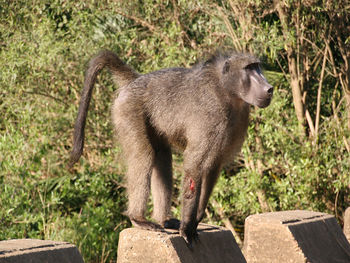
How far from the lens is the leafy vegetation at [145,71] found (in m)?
6.30

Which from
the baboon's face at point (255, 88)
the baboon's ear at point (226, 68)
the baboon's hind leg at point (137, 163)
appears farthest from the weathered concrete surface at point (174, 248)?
the baboon's ear at point (226, 68)

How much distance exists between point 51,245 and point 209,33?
4785 mm

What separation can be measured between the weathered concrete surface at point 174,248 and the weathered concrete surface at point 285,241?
0.51ft

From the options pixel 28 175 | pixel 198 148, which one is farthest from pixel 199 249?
pixel 28 175

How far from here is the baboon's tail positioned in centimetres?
378

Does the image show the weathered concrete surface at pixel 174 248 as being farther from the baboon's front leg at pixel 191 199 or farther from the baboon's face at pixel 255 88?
the baboon's face at pixel 255 88

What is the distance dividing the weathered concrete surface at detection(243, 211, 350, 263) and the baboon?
0.36 meters

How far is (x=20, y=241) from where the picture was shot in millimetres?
2643

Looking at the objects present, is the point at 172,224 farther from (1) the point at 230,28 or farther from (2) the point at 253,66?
(1) the point at 230,28

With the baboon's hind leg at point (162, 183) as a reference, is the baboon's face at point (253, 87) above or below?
above

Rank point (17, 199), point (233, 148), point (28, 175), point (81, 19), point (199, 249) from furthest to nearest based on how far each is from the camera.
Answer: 1. point (81, 19)
2. point (28, 175)
3. point (17, 199)
4. point (233, 148)
5. point (199, 249)

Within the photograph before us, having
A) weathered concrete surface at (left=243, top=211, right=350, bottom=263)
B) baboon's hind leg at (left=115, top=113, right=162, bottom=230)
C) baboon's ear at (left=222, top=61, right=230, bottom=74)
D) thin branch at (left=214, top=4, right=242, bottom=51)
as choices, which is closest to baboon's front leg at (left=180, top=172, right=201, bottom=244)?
baboon's hind leg at (left=115, top=113, right=162, bottom=230)

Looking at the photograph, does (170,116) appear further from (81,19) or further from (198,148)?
(81,19)

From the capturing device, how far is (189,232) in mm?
3355
